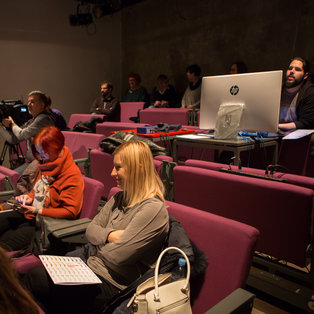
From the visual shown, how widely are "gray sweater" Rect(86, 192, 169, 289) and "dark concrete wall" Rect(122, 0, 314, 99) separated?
176 inches

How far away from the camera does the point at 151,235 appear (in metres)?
1.23

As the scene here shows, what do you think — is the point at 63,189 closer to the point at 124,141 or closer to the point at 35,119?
the point at 124,141

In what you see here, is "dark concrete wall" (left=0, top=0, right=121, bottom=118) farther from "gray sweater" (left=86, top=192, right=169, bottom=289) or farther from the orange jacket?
"gray sweater" (left=86, top=192, right=169, bottom=289)

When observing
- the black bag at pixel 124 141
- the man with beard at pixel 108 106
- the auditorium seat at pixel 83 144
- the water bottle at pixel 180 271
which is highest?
the man with beard at pixel 108 106

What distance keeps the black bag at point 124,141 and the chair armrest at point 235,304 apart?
4.91 ft

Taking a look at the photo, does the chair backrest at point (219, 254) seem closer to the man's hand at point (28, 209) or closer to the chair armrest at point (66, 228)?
the chair armrest at point (66, 228)

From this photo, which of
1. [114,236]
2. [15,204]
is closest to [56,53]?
[15,204]

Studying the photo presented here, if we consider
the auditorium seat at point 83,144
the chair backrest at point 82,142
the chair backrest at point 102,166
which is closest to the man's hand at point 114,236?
the chair backrest at point 102,166

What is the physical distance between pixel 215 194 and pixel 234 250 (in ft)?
1.95

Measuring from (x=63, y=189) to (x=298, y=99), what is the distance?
7.19ft

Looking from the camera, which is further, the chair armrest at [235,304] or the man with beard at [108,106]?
the man with beard at [108,106]

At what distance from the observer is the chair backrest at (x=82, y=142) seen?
305 cm

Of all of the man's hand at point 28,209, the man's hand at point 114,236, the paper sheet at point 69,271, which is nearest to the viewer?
the paper sheet at point 69,271

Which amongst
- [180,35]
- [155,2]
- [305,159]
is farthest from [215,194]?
[155,2]
